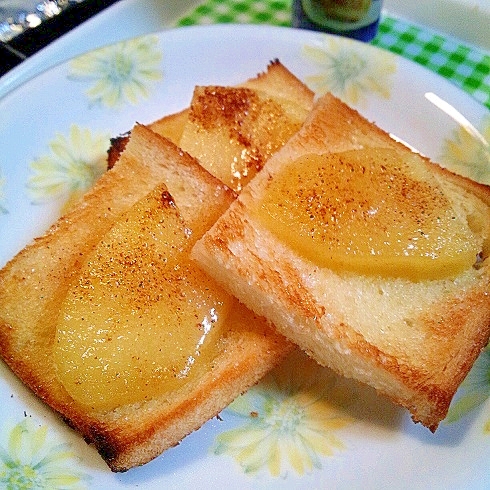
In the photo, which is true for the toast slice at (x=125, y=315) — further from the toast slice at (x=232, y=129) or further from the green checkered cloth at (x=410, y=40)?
the green checkered cloth at (x=410, y=40)

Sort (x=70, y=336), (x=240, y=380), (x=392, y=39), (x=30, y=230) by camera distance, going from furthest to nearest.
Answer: (x=392, y=39), (x=30, y=230), (x=240, y=380), (x=70, y=336)

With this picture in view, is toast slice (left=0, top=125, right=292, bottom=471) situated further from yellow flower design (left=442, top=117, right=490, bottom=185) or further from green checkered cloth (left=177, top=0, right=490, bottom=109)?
green checkered cloth (left=177, top=0, right=490, bottom=109)

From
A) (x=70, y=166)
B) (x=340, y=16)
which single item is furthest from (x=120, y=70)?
(x=340, y=16)

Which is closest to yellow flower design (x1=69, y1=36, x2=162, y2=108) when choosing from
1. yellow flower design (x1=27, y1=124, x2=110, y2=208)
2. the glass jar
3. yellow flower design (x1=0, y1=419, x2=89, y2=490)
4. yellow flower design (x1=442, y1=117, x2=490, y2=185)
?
yellow flower design (x1=27, y1=124, x2=110, y2=208)

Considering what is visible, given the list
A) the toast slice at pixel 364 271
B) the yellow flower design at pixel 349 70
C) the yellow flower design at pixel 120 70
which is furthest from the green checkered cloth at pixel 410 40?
the toast slice at pixel 364 271

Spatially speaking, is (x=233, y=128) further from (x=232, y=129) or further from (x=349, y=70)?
(x=349, y=70)

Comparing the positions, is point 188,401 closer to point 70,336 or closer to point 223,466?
point 223,466

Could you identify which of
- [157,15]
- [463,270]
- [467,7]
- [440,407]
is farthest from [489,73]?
[440,407]

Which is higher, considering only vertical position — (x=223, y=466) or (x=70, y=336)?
(x=70, y=336)
